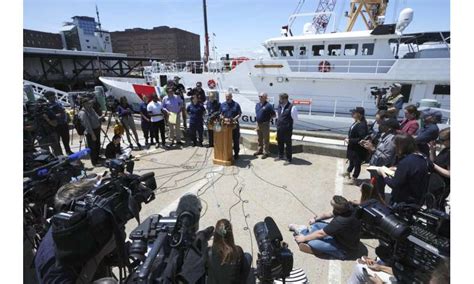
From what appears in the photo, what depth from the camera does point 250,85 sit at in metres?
11.9

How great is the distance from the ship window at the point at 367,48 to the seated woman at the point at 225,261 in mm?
10612

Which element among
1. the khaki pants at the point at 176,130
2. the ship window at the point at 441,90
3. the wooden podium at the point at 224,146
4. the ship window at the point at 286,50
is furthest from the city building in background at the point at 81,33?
the ship window at the point at 441,90

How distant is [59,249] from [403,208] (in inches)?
94.0

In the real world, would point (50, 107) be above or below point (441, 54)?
below

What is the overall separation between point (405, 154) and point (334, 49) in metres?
8.96

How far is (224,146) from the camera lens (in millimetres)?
5855

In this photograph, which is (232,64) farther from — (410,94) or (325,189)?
(325,189)

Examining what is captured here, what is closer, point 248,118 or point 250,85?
point 248,118

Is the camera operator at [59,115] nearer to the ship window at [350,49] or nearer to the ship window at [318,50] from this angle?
the ship window at [318,50]

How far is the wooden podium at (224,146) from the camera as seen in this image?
5762 millimetres

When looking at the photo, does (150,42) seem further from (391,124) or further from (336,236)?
(336,236)

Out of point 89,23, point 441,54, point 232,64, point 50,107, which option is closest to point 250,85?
point 232,64

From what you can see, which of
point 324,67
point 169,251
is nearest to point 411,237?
point 169,251

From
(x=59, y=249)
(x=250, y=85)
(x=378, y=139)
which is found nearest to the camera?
(x=59, y=249)
